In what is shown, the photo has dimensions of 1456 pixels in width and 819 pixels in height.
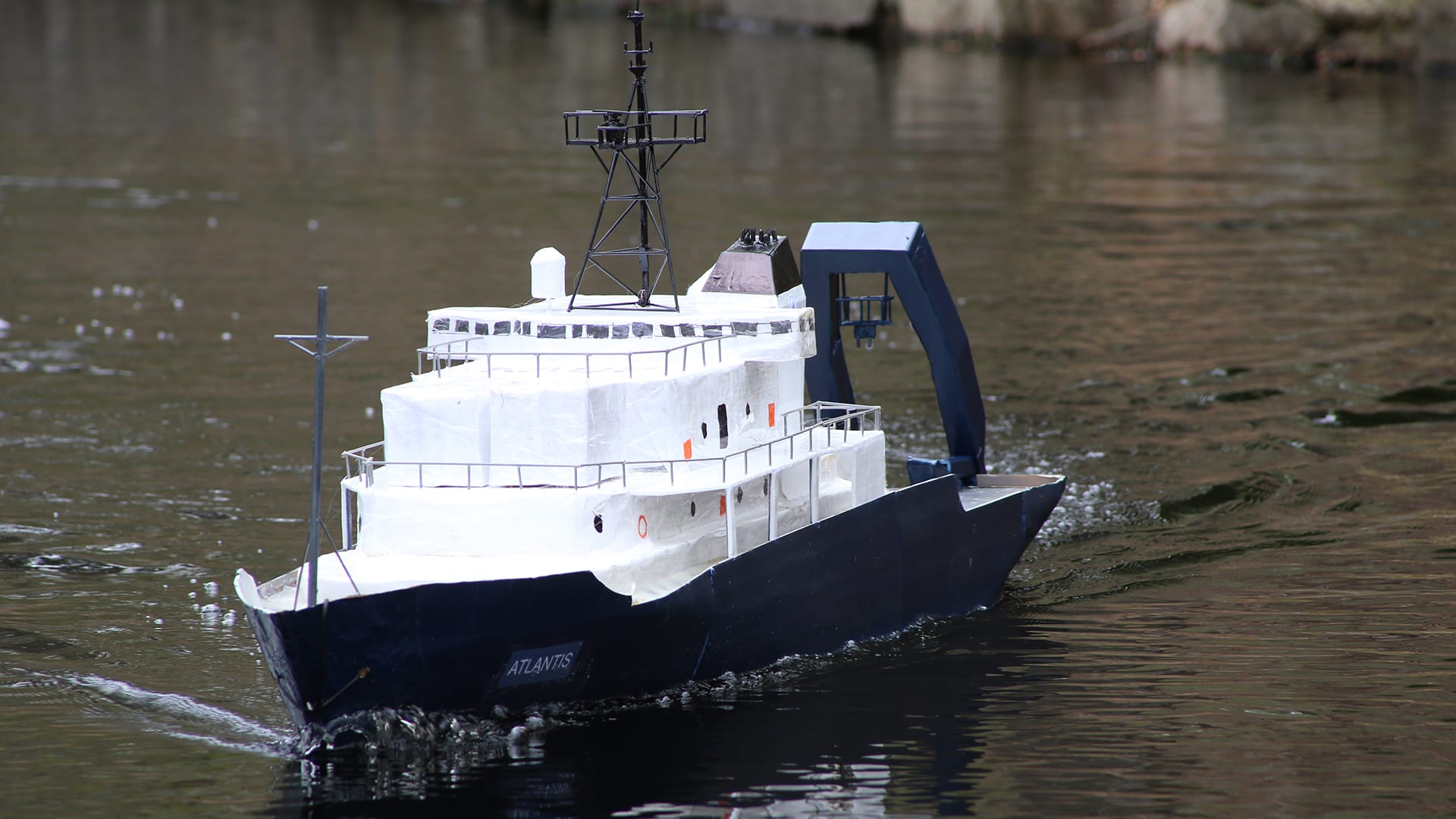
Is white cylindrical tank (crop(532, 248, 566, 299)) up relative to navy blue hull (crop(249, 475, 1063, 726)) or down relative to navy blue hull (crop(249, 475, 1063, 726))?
up

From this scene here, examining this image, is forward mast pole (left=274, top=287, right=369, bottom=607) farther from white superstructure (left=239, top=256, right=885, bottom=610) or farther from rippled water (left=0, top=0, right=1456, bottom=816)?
rippled water (left=0, top=0, right=1456, bottom=816)

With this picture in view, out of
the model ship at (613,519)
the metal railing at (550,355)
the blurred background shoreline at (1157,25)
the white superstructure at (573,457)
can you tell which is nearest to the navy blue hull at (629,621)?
the model ship at (613,519)

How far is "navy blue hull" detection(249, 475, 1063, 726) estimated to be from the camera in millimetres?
15312

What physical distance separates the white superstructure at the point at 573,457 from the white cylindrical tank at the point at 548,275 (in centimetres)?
21

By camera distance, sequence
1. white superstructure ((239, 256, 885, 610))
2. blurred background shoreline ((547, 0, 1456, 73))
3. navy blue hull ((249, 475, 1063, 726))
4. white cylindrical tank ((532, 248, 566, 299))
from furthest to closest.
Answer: blurred background shoreline ((547, 0, 1456, 73)), white cylindrical tank ((532, 248, 566, 299)), white superstructure ((239, 256, 885, 610)), navy blue hull ((249, 475, 1063, 726))

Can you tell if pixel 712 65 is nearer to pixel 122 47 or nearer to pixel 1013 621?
pixel 122 47

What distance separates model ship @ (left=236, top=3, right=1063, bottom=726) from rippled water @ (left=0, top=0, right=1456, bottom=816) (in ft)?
1.77

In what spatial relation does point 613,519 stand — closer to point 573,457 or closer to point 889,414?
point 573,457

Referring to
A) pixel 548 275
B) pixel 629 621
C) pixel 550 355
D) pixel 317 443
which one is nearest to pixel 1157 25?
pixel 548 275

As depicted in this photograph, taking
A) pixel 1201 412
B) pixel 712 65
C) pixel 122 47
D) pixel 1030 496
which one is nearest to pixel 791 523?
pixel 1030 496

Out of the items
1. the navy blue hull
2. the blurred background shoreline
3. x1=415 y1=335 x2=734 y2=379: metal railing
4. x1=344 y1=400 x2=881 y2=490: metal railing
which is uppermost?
the blurred background shoreline

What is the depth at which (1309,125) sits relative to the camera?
6394cm

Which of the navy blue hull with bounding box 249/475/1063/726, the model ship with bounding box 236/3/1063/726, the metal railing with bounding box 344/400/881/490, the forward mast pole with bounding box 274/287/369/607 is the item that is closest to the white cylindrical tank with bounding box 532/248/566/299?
the model ship with bounding box 236/3/1063/726

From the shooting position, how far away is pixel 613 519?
17.2 m
